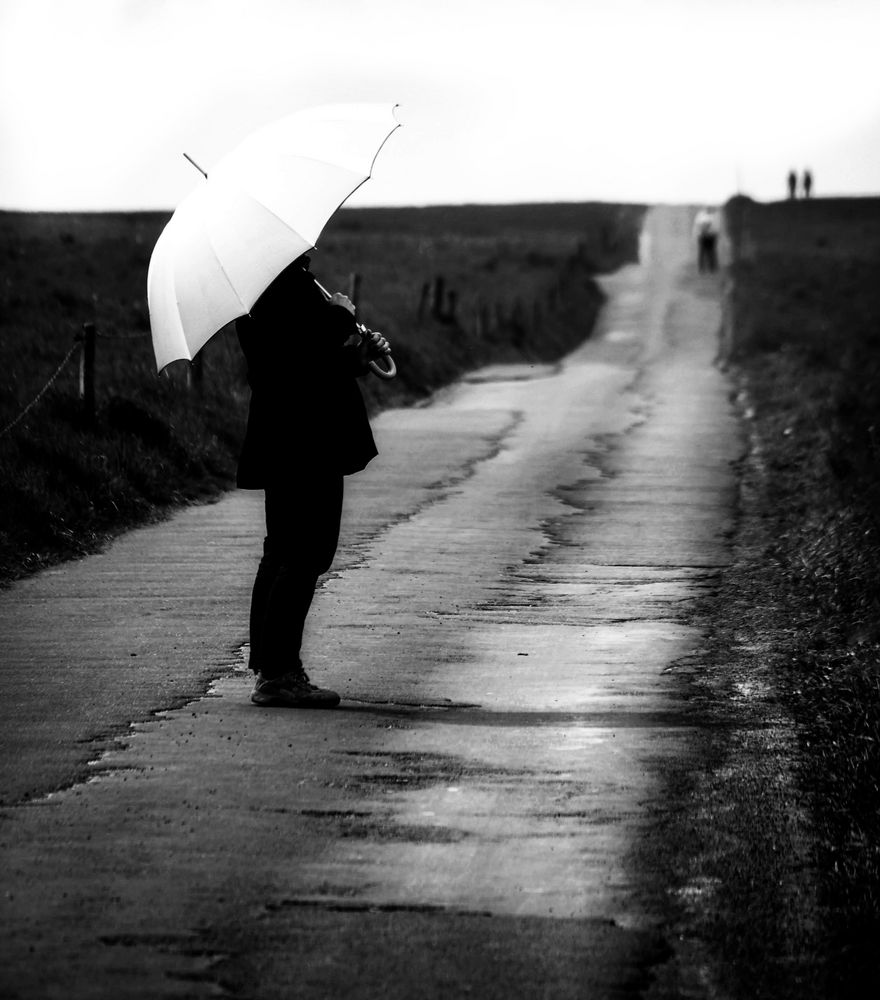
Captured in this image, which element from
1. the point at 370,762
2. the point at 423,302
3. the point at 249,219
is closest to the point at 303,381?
the point at 249,219

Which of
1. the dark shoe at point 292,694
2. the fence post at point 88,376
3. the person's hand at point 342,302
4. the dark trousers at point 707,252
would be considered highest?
the person's hand at point 342,302

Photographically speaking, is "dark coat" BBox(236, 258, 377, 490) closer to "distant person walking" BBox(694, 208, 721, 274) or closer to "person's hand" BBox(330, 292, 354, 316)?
"person's hand" BBox(330, 292, 354, 316)

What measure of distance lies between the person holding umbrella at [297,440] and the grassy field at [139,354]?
12.2 ft

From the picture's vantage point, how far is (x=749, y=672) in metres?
7.73

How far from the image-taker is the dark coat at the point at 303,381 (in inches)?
265

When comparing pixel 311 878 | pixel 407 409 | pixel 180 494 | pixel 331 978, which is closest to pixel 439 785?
pixel 311 878

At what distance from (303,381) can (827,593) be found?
3.83 meters

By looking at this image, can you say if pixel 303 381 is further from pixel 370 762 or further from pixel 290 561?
pixel 370 762

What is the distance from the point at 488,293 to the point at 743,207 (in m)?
43.2

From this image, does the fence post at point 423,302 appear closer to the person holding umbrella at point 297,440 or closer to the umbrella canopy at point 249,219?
the umbrella canopy at point 249,219

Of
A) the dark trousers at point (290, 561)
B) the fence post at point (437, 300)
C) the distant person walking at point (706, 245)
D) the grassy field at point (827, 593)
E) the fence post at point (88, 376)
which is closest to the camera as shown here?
the grassy field at point (827, 593)

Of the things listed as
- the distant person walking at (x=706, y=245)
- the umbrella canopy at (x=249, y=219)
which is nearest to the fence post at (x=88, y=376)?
the umbrella canopy at (x=249, y=219)

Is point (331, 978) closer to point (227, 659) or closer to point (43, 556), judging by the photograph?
point (227, 659)

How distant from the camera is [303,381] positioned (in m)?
6.78
